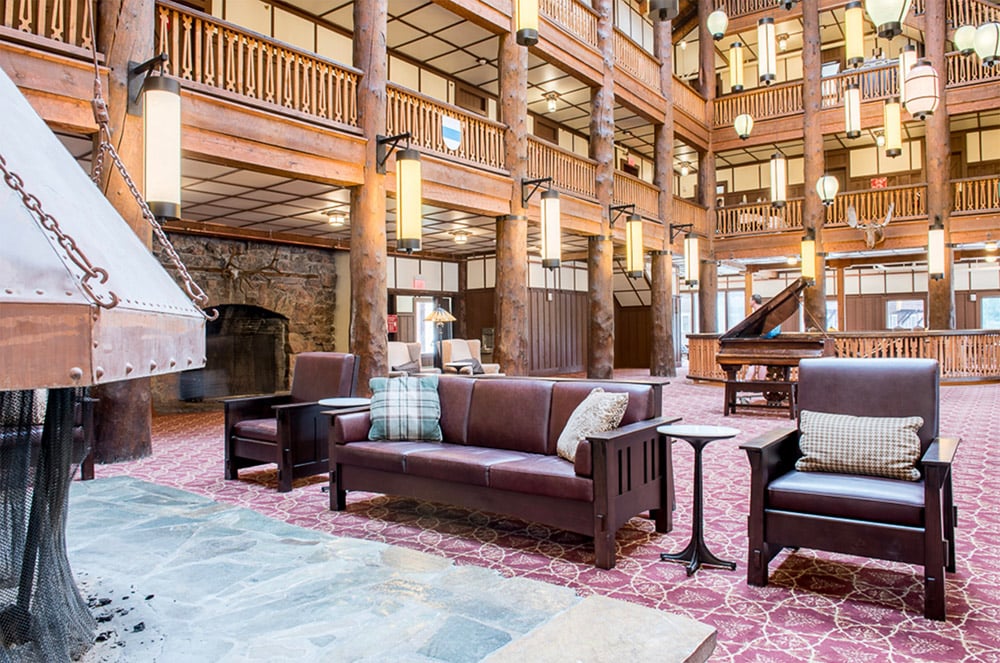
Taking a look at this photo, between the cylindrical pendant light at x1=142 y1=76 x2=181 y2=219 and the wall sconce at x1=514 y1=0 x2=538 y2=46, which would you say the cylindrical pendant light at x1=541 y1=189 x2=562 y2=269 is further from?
the cylindrical pendant light at x1=142 y1=76 x2=181 y2=219

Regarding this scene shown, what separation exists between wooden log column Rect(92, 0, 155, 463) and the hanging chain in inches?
178

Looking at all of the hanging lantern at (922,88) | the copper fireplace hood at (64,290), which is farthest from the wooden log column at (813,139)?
the copper fireplace hood at (64,290)

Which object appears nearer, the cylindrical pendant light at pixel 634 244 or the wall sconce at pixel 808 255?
the cylindrical pendant light at pixel 634 244

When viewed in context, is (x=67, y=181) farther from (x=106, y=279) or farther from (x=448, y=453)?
(x=448, y=453)

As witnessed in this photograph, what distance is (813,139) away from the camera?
13.6 m

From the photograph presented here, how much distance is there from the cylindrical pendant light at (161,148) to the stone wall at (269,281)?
190 inches

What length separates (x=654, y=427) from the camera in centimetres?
353

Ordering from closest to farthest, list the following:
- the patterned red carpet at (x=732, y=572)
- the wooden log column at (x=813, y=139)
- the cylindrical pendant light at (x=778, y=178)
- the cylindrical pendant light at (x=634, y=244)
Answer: the patterned red carpet at (x=732, y=572), the cylindrical pendant light at (x=634, y=244), the cylindrical pendant light at (x=778, y=178), the wooden log column at (x=813, y=139)

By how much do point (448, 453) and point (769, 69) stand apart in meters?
7.97

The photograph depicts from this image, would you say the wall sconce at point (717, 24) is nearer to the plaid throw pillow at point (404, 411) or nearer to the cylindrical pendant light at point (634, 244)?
the cylindrical pendant light at point (634, 244)

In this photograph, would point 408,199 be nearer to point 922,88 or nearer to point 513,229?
point 513,229

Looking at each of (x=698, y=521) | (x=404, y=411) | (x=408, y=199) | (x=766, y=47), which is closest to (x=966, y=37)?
(x=766, y=47)

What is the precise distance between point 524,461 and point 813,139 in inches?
510

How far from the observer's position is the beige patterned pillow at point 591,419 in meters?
3.40
